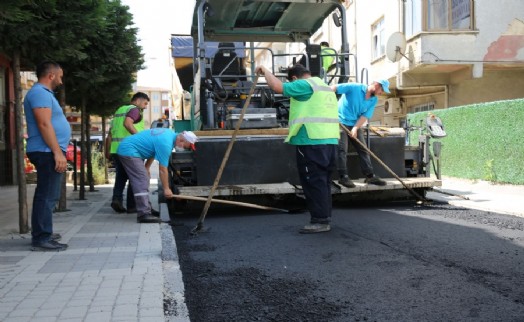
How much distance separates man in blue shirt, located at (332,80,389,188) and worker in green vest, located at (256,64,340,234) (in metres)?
1.61

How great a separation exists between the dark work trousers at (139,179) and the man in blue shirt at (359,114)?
264cm


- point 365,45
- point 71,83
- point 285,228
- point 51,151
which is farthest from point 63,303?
point 365,45

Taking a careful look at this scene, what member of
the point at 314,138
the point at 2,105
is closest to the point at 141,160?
the point at 314,138

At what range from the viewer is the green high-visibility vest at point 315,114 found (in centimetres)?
587

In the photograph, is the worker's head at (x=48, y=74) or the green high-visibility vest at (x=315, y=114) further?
the green high-visibility vest at (x=315, y=114)

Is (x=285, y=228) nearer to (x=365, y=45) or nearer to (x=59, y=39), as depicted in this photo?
(x=59, y=39)

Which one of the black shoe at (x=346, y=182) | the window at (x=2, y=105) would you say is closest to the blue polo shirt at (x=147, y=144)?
the black shoe at (x=346, y=182)

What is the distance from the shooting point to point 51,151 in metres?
5.19

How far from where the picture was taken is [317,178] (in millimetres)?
5871

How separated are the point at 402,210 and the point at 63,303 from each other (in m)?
5.17

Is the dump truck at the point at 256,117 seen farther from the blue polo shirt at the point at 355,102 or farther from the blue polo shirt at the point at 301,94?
the blue polo shirt at the point at 301,94

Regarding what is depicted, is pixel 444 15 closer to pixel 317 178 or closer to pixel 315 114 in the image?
pixel 315 114

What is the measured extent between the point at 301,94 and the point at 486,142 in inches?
319

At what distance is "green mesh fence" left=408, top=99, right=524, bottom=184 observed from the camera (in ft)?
36.9
